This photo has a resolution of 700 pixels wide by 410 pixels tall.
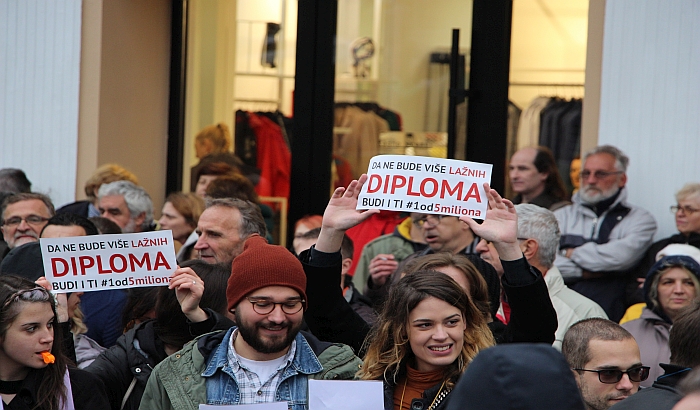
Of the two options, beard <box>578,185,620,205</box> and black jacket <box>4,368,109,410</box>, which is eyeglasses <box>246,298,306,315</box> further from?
beard <box>578,185,620,205</box>

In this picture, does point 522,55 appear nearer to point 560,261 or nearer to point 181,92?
point 560,261

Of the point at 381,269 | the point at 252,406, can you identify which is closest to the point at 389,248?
the point at 381,269

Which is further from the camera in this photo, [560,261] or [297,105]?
[297,105]

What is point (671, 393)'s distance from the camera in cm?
334

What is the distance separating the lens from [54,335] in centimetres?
432

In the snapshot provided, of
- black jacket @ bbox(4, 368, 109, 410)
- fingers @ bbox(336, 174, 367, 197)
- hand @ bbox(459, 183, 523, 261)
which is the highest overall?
fingers @ bbox(336, 174, 367, 197)

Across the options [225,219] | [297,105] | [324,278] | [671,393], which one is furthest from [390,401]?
[297,105]

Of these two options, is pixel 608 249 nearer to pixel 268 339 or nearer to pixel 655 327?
pixel 655 327

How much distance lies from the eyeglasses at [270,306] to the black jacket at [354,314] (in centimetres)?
42

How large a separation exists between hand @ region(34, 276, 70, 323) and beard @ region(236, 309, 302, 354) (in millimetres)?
1063

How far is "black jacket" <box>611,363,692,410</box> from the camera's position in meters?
3.28

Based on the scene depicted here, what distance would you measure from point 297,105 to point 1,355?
5.34 m

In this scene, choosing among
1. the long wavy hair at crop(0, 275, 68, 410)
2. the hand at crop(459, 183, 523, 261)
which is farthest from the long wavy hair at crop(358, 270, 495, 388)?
the long wavy hair at crop(0, 275, 68, 410)

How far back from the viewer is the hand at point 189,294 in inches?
184
